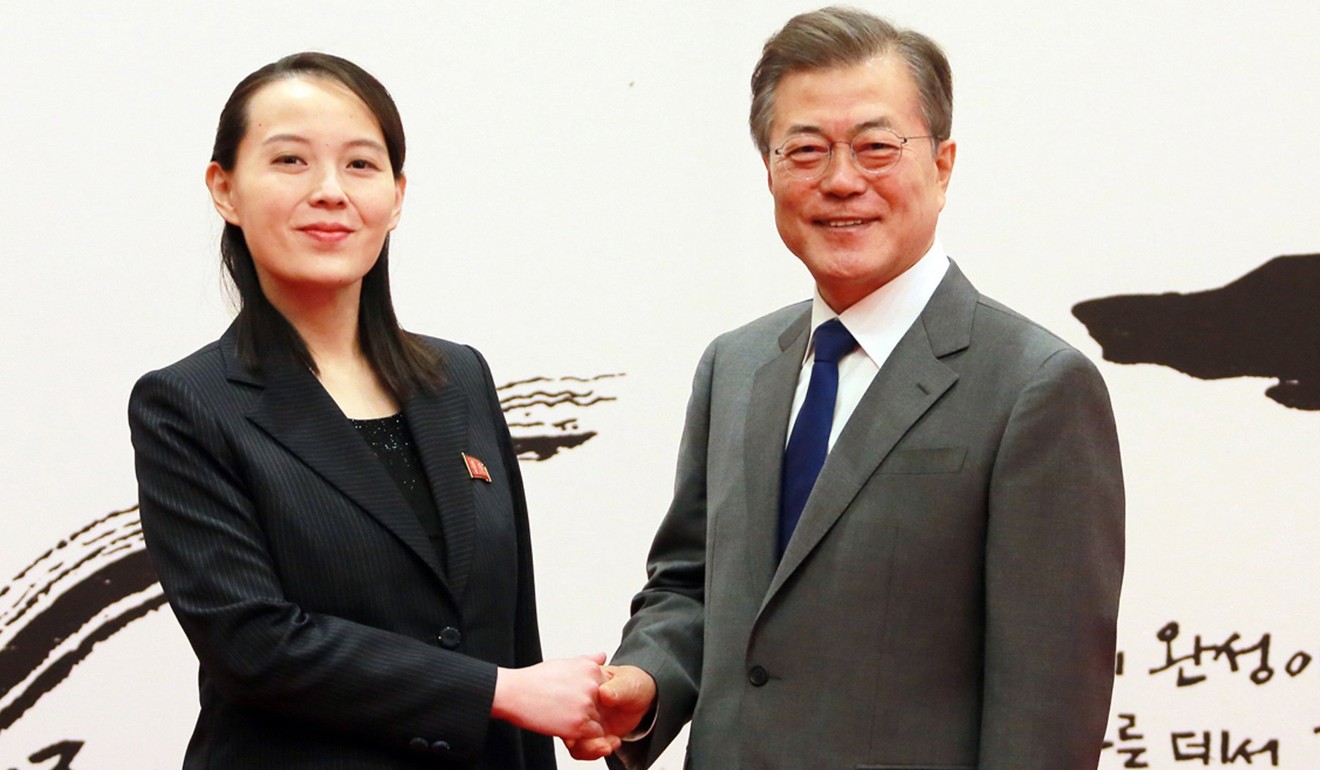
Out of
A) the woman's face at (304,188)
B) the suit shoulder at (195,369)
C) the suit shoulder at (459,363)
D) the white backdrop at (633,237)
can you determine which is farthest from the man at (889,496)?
the white backdrop at (633,237)

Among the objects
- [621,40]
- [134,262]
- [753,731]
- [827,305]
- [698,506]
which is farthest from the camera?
[621,40]

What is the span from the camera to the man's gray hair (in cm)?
186

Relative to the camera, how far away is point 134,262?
3.01 meters

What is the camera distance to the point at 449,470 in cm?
196

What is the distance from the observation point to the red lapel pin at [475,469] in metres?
2.00

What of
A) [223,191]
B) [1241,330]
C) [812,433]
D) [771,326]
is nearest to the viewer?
[812,433]

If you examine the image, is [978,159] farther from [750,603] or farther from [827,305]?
[750,603]

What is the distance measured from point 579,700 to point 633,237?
1.53 m

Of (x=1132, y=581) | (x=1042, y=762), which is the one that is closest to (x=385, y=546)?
(x=1042, y=762)

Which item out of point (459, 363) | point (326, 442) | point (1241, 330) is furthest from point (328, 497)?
point (1241, 330)

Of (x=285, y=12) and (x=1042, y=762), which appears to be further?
(x=285, y=12)

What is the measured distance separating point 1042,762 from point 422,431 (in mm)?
914

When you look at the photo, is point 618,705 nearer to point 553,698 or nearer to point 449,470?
point 553,698

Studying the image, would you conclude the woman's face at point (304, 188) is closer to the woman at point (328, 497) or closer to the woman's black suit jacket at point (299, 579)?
the woman at point (328, 497)
